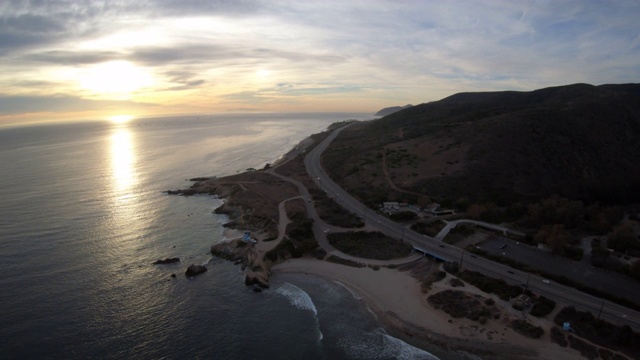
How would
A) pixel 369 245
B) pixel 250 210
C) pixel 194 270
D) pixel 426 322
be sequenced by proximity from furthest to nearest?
1. pixel 250 210
2. pixel 369 245
3. pixel 194 270
4. pixel 426 322

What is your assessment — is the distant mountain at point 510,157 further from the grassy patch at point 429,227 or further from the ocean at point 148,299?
the ocean at point 148,299

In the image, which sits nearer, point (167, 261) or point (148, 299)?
point (148, 299)

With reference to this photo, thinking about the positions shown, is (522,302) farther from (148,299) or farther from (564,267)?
(148,299)

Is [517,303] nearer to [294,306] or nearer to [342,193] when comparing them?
[294,306]

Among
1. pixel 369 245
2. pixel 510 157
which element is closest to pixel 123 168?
pixel 369 245

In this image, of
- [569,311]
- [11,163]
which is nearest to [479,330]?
[569,311]

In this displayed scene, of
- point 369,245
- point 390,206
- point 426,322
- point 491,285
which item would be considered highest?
point 390,206

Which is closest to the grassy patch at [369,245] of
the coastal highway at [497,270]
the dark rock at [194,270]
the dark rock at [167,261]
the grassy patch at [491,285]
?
the coastal highway at [497,270]
